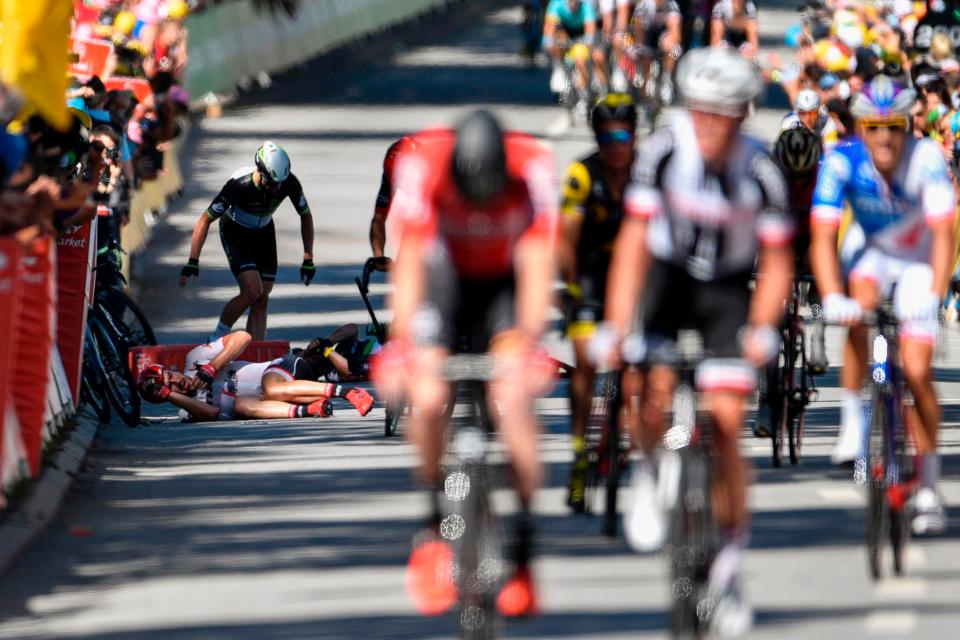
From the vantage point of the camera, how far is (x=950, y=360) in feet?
66.6

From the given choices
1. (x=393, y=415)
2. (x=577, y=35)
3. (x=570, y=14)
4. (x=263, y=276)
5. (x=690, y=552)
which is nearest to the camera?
(x=690, y=552)

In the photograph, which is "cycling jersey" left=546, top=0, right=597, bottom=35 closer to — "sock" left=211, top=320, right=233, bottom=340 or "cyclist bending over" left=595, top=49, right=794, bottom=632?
"sock" left=211, top=320, right=233, bottom=340

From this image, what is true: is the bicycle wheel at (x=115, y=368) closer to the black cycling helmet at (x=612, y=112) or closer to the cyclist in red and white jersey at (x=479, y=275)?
the black cycling helmet at (x=612, y=112)

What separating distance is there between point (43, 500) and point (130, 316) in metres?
5.52

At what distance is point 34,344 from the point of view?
13.2m

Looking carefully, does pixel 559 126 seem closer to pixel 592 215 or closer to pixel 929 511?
pixel 592 215

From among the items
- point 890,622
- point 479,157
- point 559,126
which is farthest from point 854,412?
point 559,126

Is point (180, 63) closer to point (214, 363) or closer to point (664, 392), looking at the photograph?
point (214, 363)

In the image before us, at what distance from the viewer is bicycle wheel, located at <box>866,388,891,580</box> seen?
10234 mm

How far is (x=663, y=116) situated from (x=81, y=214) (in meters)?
22.9

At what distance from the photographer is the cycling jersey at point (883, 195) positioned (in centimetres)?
1062

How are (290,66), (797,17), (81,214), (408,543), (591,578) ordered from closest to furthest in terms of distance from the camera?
(591,578), (408,543), (81,214), (290,66), (797,17)

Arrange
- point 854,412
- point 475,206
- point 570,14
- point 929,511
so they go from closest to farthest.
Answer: point 475,206 → point 854,412 → point 929,511 → point 570,14

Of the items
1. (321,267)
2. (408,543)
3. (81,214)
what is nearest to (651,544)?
(408,543)
